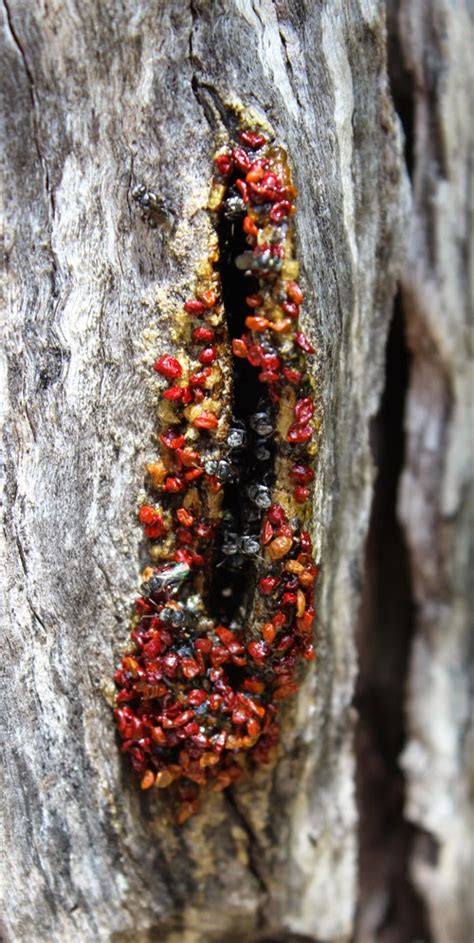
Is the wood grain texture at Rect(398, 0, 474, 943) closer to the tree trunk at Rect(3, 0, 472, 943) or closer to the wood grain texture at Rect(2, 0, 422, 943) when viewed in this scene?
the tree trunk at Rect(3, 0, 472, 943)

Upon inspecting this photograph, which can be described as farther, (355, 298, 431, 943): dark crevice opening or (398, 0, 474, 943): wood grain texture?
(355, 298, 431, 943): dark crevice opening

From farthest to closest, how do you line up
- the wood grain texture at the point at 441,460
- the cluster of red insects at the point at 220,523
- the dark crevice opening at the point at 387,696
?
the dark crevice opening at the point at 387,696 → the wood grain texture at the point at 441,460 → the cluster of red insects at the point at 220,523

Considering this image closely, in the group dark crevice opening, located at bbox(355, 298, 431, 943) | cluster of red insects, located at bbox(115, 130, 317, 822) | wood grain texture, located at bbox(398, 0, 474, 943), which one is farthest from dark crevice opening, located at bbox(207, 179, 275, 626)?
wood grain texture, located at bbox(398, 0, 474, 943)

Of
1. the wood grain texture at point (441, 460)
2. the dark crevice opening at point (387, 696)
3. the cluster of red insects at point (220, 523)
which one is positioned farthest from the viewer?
the dark crevice opening at point (387, 696)

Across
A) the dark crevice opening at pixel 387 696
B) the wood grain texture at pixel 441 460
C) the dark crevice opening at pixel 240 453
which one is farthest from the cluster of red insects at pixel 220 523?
the wood grain texture at pixel 441 460

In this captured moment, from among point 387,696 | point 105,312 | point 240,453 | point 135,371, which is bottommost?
point 387,696

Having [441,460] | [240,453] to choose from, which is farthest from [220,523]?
[441,460]

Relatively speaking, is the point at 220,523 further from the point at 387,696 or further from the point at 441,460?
the point at 387,696

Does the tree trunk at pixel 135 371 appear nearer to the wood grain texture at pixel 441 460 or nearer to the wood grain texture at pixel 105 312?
the wood grain texture at pixel 105 312
